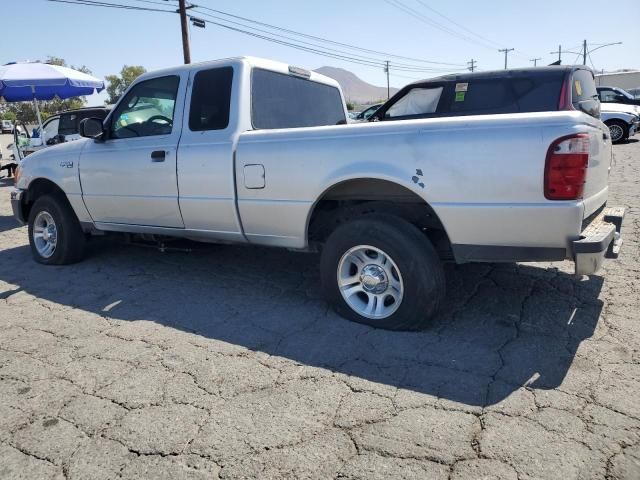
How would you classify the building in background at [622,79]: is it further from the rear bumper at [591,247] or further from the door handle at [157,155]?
the door handle at [157,155]

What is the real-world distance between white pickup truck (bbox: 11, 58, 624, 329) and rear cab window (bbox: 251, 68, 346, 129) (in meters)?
0.02

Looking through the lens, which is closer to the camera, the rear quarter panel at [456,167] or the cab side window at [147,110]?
the rear quarter panel at [456,167]

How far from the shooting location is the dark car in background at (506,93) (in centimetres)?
679

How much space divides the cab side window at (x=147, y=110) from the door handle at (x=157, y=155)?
20 cm

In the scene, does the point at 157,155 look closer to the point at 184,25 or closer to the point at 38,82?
the point at 38,82

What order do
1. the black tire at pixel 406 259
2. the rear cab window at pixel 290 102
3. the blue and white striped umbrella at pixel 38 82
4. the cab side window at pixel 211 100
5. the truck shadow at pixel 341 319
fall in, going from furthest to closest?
the blue and white striped umbrella at pixel 38 82 → the rear cab window at pixel 290 102 → the cab side window at pixel 211 100 → the black tire at pixel 406 259 → the truck shadow at pixel 341 319

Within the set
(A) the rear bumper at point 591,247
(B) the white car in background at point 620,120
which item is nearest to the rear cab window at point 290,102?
(A) the rear bumper at point 591,247

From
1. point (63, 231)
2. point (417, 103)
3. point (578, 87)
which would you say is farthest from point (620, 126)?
point (63, 231)

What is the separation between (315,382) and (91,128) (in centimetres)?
332

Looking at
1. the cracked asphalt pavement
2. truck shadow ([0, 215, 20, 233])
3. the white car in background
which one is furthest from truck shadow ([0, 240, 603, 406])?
the white car in background

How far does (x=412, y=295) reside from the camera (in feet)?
10.6

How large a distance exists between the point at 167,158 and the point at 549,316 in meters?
3.27

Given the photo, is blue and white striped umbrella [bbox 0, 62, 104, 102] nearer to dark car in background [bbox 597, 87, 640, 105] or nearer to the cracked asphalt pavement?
the cracked asphalt pavement

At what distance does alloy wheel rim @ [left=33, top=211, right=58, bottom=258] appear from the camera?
17.6ft
